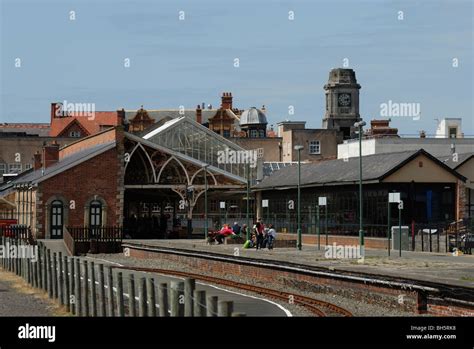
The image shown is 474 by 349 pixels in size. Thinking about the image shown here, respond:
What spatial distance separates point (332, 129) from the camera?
117062 millimetres

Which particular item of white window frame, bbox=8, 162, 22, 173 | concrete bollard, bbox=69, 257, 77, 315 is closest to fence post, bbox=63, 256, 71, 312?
concrete bollard, bbox=69, 257, 77, 315

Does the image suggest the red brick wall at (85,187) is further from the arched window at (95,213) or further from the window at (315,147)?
the window at (315,147)

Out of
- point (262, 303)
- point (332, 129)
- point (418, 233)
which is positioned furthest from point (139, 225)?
point (262, 303)

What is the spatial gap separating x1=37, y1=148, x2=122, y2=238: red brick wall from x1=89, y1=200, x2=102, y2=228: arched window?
0.56 m

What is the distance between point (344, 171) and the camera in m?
63.0

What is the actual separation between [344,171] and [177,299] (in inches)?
1867

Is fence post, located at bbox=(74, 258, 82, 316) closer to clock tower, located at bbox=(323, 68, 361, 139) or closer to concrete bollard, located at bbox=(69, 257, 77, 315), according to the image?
concrete bollard, located at bbox=(69, 257, 77, 315)

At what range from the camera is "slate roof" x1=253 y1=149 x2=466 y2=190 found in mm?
56219

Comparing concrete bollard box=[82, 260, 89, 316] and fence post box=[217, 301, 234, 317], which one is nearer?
fence post box=[217, 301, 234, 317]

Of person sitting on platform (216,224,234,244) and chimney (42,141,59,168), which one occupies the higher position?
chimney (42,141,59,168)

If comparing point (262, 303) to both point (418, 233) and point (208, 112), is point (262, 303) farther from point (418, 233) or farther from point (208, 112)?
point (208, 112)

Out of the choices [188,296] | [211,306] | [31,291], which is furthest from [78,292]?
[211,306]
